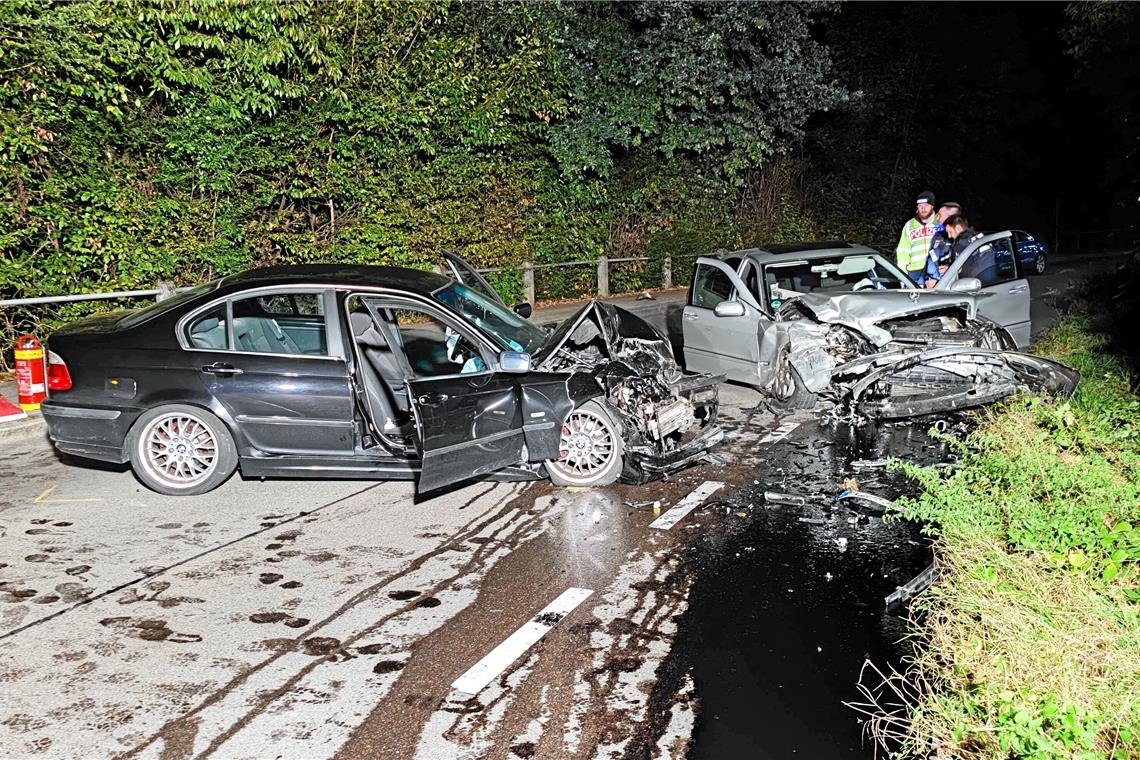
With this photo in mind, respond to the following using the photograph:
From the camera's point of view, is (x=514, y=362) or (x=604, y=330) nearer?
(x=514, y=362)

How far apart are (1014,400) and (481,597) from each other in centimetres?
520

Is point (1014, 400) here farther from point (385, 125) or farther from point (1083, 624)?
point (385, 125)

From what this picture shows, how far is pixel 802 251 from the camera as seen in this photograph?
10430 millimetres

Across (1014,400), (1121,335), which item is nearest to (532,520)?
(1014,400)

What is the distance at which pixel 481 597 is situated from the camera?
5414mm

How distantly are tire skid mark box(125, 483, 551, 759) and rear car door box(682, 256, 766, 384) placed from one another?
3501mm

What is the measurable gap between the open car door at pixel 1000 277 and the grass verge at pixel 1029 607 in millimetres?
3193

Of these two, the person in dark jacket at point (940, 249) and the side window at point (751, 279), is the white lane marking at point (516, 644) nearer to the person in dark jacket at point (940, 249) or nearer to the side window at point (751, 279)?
the side window at point (751, 279)

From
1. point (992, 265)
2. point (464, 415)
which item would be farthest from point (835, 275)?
point (464, 415)

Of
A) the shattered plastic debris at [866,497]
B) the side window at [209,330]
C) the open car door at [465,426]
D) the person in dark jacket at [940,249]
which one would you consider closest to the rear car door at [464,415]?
the open car door at [465,426]

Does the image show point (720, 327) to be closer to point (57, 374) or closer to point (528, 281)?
point (57, 374)

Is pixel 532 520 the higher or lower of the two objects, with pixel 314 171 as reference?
lower

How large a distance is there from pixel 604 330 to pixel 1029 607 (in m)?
4.00

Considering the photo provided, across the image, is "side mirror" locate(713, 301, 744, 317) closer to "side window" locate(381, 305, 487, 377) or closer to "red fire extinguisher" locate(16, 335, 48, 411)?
"side window" locate(381, 305, 487, 377)
